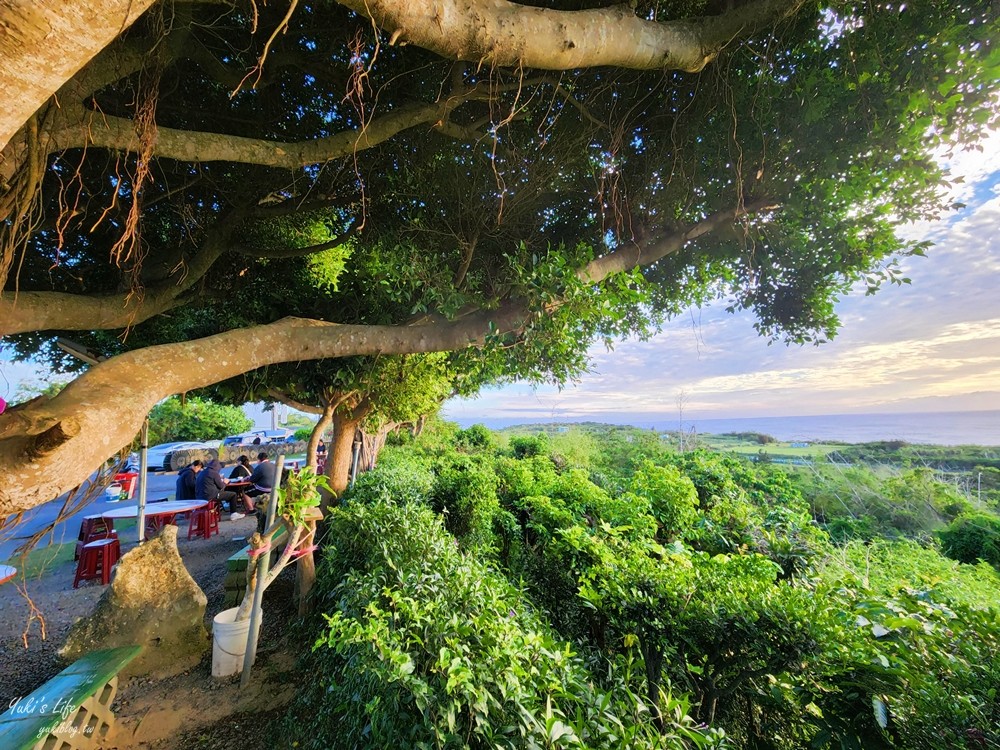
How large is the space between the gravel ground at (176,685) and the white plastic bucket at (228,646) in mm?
112

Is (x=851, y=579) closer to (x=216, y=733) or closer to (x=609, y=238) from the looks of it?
(x=609, y=238)

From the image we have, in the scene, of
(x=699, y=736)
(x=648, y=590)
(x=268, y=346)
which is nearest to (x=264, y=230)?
(x=268, y=346)

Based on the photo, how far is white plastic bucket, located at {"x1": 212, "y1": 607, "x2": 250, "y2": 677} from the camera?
3865 millimetres

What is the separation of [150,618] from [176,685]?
78cm

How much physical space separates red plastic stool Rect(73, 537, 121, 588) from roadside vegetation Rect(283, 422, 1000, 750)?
4250 mm

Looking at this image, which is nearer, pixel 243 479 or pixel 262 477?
pixel 262 477

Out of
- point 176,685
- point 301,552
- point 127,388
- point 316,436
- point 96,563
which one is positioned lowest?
point 176,685

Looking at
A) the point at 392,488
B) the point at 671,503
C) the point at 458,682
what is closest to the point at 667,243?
the point at 671,503

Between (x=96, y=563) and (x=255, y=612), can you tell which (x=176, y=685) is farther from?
(x=96, y=563)

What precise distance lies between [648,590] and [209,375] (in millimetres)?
3220

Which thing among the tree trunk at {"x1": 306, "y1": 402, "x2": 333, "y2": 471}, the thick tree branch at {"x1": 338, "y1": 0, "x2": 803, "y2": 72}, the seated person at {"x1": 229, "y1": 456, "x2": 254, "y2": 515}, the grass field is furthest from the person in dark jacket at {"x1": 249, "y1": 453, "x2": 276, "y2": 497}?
the grass field

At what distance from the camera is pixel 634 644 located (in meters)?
3.02

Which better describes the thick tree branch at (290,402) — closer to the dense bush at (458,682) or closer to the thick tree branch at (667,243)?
the dense bush at (458,682)

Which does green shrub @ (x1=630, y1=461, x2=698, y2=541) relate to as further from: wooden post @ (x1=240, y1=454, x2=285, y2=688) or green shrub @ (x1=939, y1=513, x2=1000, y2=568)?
green shrub @ (x1=939, y1=513, x2=1000, y2=568)
